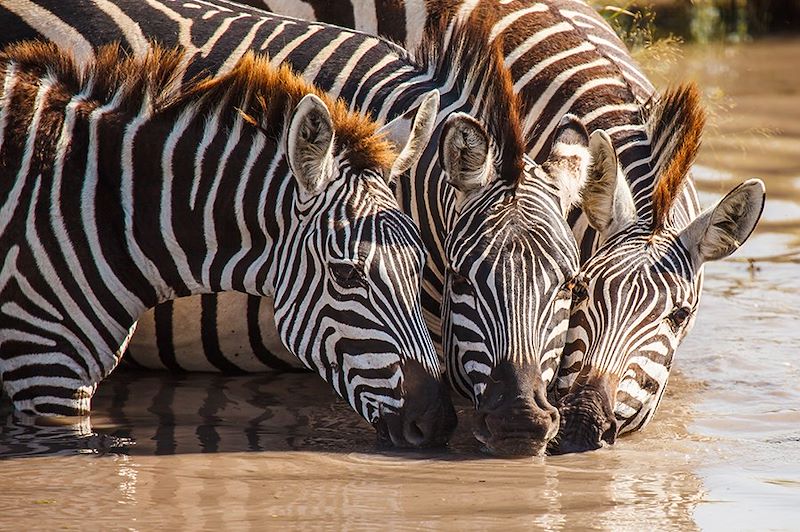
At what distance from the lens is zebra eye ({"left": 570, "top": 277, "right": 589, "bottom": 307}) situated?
6.09 metres

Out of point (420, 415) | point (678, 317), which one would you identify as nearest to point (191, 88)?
point (420, 415)

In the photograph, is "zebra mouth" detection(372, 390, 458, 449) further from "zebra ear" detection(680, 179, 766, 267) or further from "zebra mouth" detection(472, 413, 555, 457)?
"zebra ear" detection(680, 179, 766, 267)

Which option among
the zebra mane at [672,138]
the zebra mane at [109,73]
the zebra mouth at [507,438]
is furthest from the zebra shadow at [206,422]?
the zebra mane at [109,73]

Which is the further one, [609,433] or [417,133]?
[417,133]

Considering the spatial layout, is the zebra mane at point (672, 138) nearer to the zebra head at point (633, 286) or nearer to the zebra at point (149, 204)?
the zebra head at point (633, 286)

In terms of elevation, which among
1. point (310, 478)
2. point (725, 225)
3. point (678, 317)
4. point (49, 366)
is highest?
point (725, 225)

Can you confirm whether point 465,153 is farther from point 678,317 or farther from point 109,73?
point 109,73

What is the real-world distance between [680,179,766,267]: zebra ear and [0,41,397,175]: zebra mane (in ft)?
4.71

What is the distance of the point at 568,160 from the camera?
246 inches

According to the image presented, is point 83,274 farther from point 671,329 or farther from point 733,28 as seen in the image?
point 733,28

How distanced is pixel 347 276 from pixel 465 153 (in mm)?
817

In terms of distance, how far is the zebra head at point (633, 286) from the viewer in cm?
583

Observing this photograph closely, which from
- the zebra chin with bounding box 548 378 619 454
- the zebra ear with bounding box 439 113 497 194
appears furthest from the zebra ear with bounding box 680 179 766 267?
the zebra ear with bounding box 439 113 497 194

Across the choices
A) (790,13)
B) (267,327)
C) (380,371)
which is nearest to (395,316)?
(380,371)
